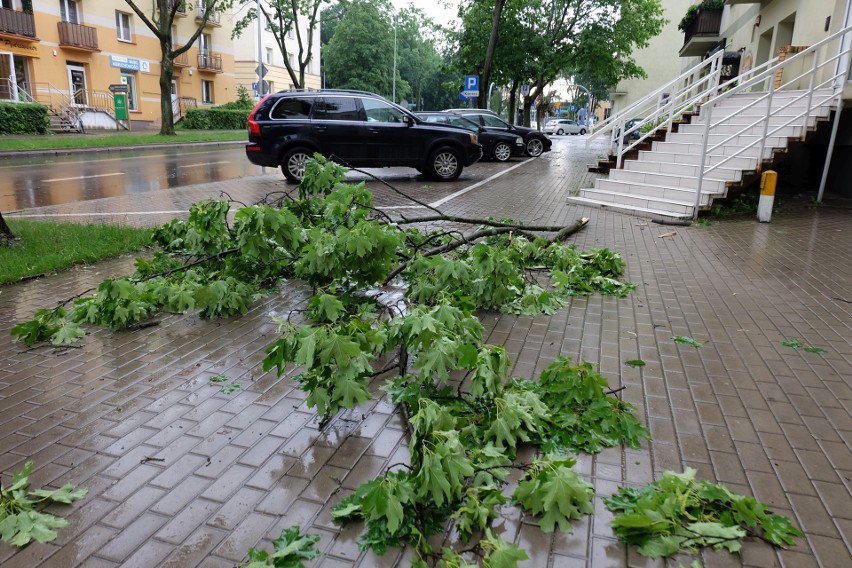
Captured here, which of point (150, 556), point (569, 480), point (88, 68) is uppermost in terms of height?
point (88, 68)

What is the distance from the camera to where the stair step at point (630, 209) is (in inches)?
418

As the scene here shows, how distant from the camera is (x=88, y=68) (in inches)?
1385

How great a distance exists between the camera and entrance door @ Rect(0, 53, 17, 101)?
100 ft

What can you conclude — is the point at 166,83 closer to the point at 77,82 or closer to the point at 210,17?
the point at 77,82

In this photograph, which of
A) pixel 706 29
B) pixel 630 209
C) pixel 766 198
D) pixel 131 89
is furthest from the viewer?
pixel 131 89

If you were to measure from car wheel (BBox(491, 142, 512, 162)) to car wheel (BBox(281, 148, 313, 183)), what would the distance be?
9.70m

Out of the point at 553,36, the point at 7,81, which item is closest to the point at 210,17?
the point at 7,81

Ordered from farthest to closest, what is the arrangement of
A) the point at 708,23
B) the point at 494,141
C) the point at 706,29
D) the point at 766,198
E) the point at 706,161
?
the point at 706,29 < the point at 708,23 < the point at 494,141 < the point at 706,161 < the point at 766,198

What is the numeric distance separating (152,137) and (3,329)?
25048 mm

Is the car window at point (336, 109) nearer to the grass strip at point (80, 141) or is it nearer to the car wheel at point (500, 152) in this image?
the car wheel at point (500, 152)

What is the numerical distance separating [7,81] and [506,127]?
24.5 metres

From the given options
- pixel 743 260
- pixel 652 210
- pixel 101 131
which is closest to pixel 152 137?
pixel 101 131

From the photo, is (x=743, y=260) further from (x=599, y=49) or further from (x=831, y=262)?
(x=599, y=49)

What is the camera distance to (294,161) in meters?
14.3
